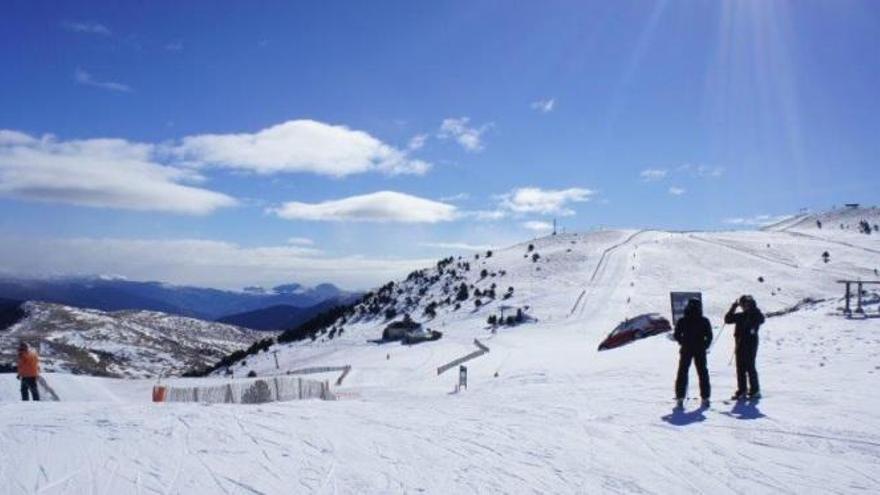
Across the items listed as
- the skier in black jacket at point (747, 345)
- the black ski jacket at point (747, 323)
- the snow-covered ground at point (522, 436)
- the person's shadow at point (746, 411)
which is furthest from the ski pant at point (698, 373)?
the black ski jacket at point (747, 323)

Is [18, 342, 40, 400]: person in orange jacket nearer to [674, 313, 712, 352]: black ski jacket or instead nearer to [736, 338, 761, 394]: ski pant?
[674, 313, 712, 352]: black ski jacket

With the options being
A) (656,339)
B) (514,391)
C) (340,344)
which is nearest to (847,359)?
(514,391)

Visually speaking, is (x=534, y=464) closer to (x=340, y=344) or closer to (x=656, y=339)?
(x=656, y=339)

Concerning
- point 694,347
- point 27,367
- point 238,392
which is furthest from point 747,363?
point 27,367

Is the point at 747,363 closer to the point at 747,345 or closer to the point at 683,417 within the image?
the point at 747,345

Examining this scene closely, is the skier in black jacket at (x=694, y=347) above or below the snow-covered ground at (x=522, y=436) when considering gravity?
above

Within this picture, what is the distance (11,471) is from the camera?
8.06 m

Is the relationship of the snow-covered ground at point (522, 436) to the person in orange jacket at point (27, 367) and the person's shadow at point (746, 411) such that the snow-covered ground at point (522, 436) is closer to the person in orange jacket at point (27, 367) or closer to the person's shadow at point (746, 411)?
the person's shadow at point (746, 411)

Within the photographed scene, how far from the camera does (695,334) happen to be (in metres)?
12.8

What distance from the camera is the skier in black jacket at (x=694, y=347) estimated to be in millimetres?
12703

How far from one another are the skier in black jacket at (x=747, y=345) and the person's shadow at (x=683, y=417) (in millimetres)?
1167

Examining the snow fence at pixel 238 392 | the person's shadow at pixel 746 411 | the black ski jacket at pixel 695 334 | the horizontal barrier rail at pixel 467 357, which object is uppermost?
the black ski jacket at pixel 695 334

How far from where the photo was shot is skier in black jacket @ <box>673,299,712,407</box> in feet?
41.7

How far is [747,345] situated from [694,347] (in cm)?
106
